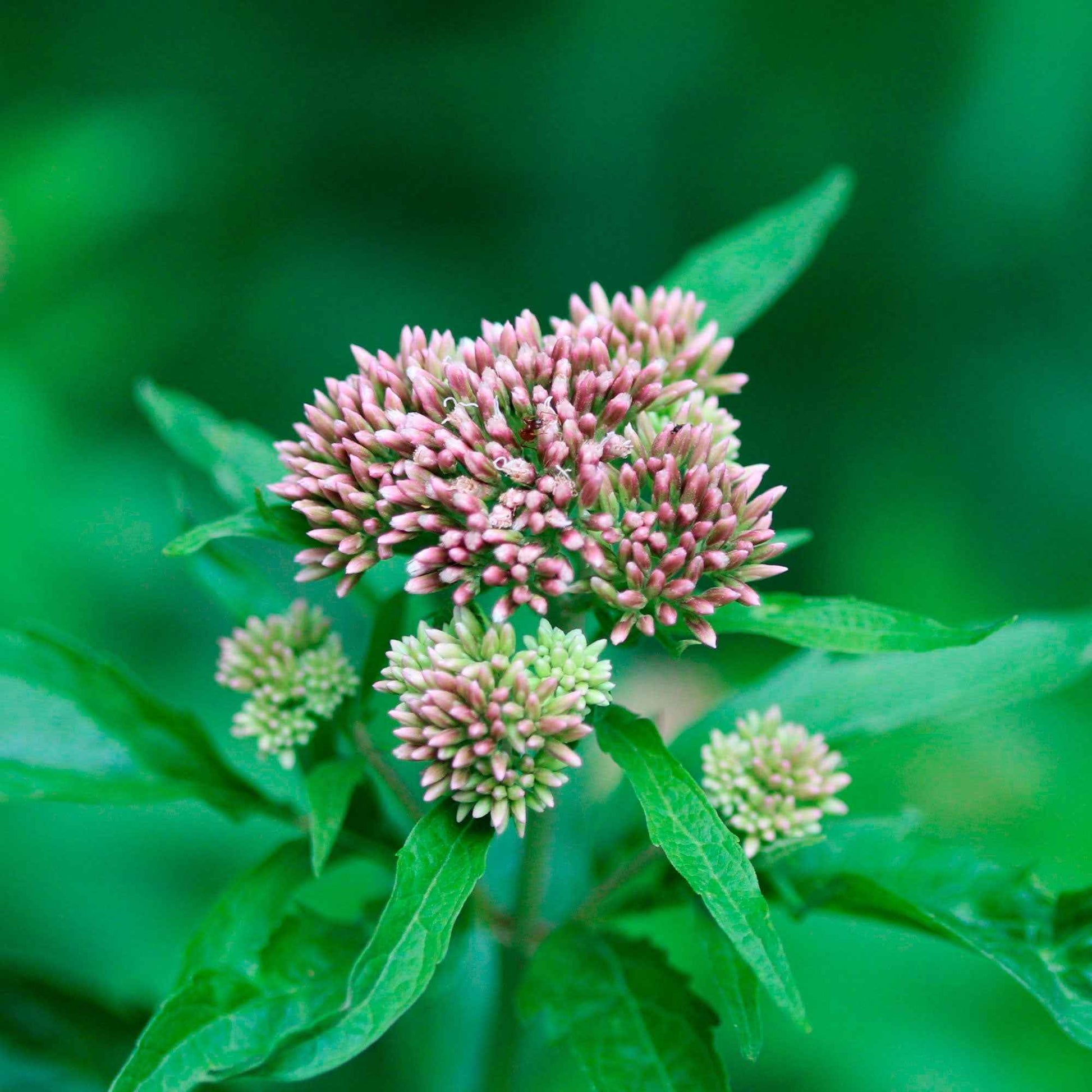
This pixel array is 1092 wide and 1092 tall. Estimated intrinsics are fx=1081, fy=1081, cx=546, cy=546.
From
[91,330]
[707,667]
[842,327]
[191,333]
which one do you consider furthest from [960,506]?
[91,330]

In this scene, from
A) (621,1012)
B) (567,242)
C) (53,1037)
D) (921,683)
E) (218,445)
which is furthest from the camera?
(567,242)

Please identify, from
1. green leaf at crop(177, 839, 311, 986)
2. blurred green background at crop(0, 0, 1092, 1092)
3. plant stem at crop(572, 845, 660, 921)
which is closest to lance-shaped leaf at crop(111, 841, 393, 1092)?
green leaf at crop(177, 839, 311, 986)

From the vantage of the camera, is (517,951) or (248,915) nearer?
(248,915)

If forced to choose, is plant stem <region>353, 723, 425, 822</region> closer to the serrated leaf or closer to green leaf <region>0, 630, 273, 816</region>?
green leaf <region>0, 630, 273, 816</region>

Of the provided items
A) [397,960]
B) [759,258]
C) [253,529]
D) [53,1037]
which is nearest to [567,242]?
[759,258]

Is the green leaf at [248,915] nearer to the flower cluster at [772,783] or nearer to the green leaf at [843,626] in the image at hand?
the flower cluster at [772,783]

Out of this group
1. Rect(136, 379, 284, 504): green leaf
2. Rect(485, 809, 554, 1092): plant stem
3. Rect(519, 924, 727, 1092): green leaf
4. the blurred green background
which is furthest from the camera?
the blurred green background

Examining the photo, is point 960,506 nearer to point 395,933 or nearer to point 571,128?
point 571,128

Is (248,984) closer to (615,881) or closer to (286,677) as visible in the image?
(286,677)
